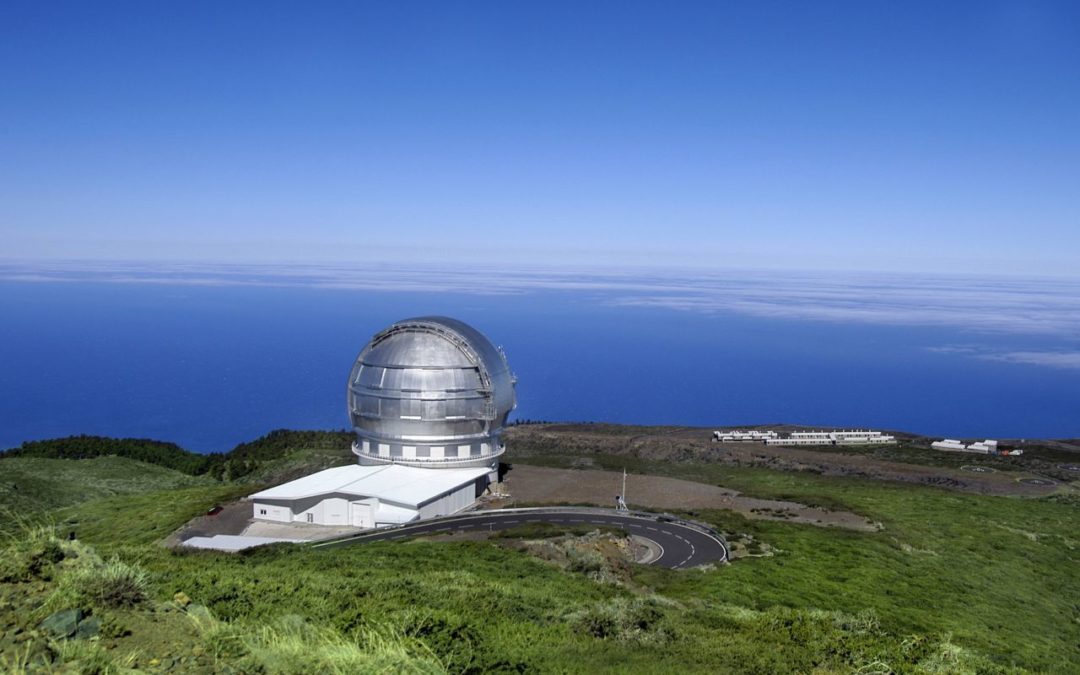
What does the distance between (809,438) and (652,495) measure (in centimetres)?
4034

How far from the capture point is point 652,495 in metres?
44.3

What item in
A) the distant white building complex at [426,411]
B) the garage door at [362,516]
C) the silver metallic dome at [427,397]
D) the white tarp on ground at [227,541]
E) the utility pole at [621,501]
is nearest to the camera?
Answer: the white tarp on ground at [227,541]

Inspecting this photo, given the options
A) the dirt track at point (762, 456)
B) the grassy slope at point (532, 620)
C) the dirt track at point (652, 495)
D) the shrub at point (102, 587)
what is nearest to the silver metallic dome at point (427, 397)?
the dirt track at point (652, 495)

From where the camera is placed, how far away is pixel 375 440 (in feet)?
141

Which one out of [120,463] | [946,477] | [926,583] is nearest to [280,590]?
[926,583]

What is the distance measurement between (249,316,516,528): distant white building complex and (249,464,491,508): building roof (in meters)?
0.06

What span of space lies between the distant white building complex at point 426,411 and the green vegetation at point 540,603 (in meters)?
8.84

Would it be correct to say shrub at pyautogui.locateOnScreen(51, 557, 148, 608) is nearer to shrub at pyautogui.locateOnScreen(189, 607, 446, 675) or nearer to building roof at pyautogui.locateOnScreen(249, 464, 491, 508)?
shrub at pyautogui.locateOnScreen(189, 607, 446, 675)

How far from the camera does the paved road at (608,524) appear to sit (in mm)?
30344

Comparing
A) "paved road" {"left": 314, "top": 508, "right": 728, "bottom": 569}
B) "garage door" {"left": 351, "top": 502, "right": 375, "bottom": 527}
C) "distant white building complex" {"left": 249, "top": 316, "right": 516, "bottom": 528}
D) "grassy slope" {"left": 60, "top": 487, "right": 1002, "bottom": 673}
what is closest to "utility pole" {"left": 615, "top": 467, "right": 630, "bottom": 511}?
"paved road" {"left": 314, "top": 508, "right": 728, "bottom": 569}

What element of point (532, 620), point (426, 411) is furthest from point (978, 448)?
point (532, 620)

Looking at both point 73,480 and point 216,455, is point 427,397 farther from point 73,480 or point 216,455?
point 216,455

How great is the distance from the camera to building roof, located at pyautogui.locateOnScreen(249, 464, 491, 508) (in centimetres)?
3662

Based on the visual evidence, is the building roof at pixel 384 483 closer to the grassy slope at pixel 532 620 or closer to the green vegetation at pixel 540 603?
the green vegetation at pixel 540 603
